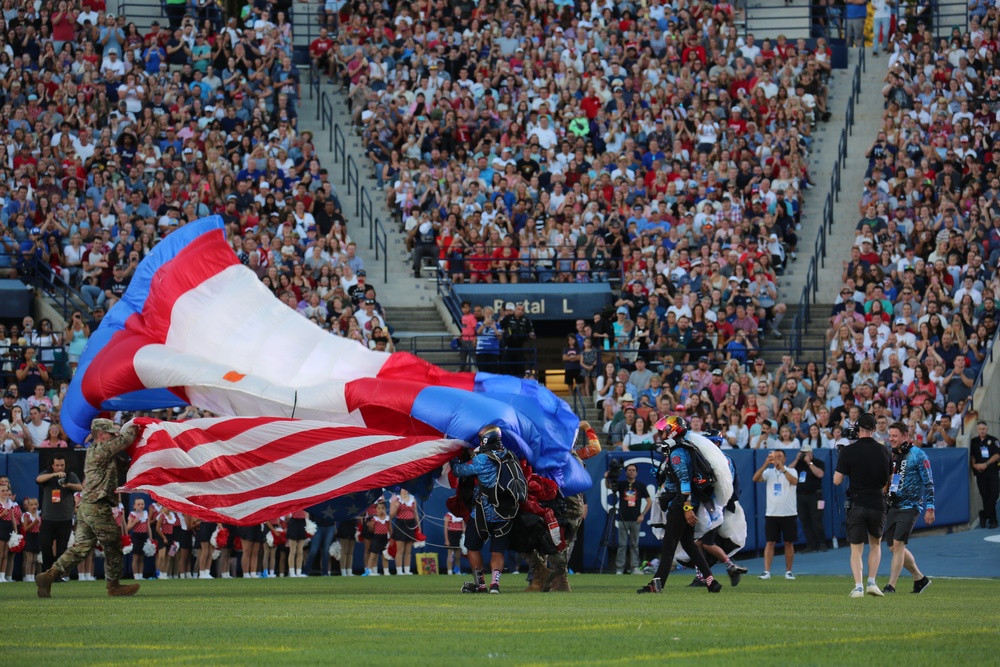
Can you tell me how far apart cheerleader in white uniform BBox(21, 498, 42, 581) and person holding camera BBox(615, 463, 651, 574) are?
29.1ft

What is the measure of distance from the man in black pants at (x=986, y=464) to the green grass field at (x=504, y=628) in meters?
8.96

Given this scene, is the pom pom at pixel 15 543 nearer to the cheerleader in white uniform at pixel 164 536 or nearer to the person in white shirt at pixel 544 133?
the cheerleader in white uniform at pixel 164 536

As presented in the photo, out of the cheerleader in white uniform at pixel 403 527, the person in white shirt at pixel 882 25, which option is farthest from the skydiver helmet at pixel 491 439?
the person in white shirt at pixel 882 25

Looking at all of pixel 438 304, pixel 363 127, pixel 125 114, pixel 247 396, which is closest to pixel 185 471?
pixel 247 396

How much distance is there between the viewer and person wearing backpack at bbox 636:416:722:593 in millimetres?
16359

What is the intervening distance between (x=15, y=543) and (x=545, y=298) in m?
11.6

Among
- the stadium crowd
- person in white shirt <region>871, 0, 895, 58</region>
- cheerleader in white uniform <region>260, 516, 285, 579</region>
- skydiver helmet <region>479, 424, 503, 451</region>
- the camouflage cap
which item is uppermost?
person in white shirt <region>871, 0, 895, 58</region>

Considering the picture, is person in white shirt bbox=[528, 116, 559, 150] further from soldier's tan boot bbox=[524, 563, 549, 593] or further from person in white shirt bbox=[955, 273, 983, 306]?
soldier's tan boot bbox=[524, 563, 549, 593]

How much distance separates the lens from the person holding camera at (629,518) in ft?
80.7

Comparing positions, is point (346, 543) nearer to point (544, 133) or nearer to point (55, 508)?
point (55, 508)

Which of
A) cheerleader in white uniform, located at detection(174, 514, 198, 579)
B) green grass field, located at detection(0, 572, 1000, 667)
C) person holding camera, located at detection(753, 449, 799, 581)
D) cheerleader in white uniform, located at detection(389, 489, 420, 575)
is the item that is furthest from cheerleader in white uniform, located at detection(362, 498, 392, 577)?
green grass field, located at detection(0, 572, 1000, 667)

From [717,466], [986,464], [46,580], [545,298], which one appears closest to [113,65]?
[545,298]

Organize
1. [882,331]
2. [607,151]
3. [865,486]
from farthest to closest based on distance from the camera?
[607,151] < [882,331] < [865,486]

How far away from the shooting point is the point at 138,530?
23172 millimetres
